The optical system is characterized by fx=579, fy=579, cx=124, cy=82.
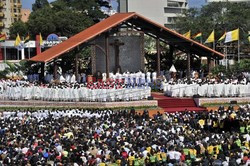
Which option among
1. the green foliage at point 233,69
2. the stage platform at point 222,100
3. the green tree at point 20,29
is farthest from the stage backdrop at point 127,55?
the green tree at point 20,29

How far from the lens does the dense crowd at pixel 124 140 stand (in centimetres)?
1906

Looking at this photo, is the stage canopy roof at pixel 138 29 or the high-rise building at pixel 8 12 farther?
the high-rise building at pixel 8 12

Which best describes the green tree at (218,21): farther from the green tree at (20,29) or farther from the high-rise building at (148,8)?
the green tree at (20,29)

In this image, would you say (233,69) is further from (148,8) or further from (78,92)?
(148,8)

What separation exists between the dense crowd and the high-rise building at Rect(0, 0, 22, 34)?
5561cm

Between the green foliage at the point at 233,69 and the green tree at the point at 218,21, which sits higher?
the green tree at the point at 218,21

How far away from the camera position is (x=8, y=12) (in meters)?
85.4

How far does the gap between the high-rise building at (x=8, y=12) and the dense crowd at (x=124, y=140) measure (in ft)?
182

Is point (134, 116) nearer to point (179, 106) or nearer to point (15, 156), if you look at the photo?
point (179, 106)

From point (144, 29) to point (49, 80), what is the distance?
7719 millimetres

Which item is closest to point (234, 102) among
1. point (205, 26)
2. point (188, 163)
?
point (188, 163)

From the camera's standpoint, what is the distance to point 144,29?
4156 cm

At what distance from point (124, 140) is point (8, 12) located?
221ft

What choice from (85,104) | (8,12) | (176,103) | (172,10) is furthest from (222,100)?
(172,10)
